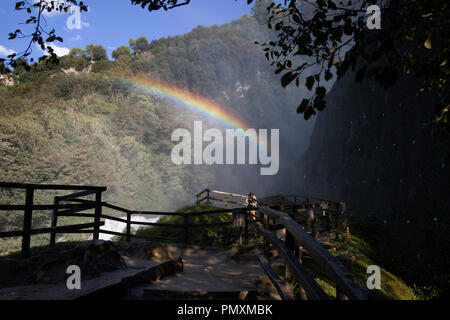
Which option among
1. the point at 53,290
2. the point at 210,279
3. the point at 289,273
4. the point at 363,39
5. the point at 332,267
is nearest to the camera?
the point at 332,267

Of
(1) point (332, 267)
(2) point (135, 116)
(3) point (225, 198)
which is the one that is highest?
(2) point (135, 116)

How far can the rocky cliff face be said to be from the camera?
12.0 m

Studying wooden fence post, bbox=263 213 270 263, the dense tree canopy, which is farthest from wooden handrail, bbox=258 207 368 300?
wooden fence post, bbox=263 213 270 263

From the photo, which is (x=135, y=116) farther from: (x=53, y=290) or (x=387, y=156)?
(x=53, y=290)

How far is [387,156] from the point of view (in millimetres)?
17453

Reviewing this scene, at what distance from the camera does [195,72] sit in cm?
7894

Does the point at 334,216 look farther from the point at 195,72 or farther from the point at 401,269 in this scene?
the point at 195,72

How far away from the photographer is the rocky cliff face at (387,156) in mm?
12047

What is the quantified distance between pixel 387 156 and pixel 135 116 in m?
55.0

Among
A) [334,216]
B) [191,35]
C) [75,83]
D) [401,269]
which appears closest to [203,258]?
[334,216]

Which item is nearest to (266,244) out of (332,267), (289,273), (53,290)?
(289,273)
